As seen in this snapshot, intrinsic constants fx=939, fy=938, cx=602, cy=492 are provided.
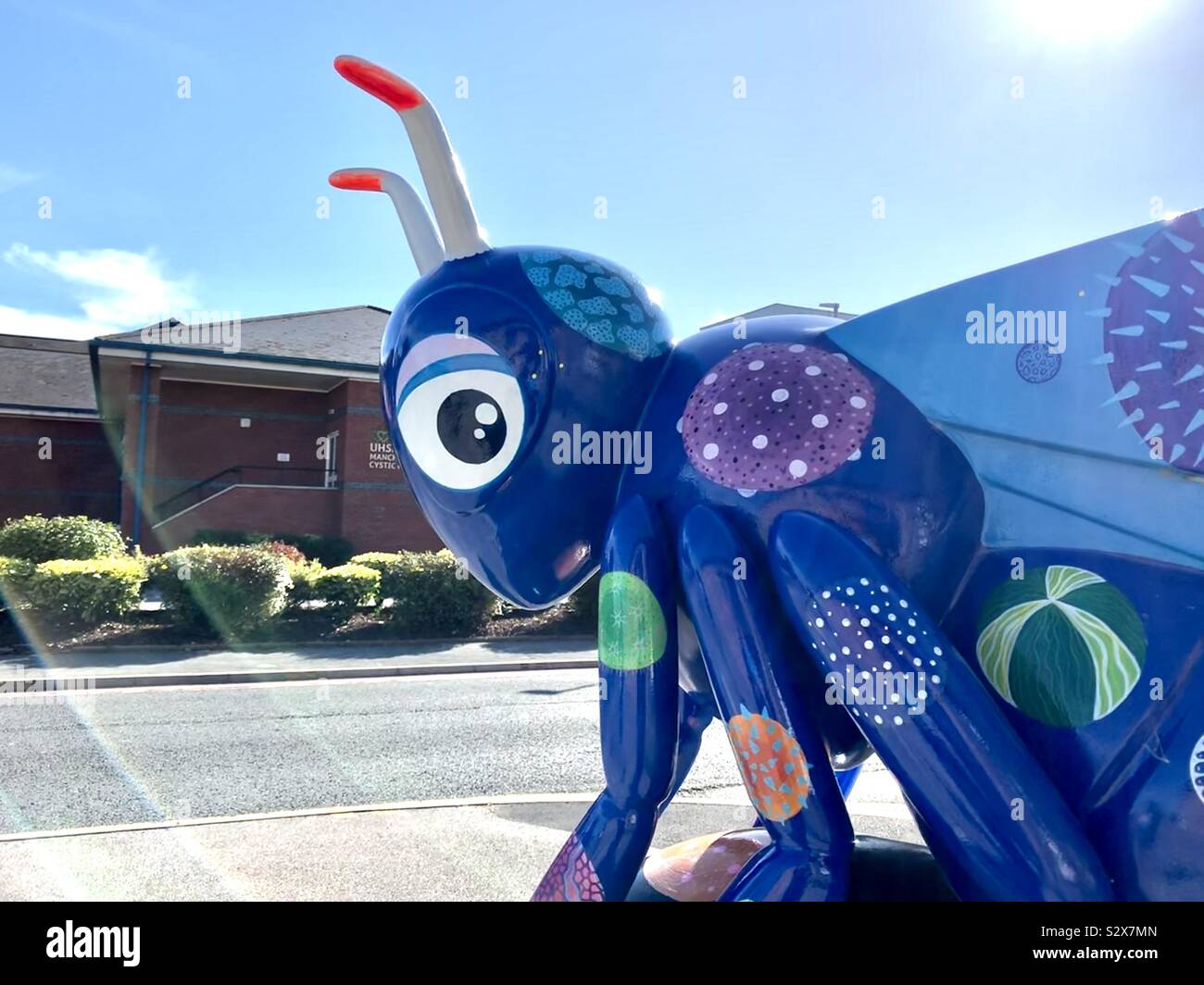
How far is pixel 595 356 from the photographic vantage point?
2.58 m

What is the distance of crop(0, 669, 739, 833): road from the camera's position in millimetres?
5848

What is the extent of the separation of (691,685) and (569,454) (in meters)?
0.74

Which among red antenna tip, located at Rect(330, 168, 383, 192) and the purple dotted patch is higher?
red antenna tip, located at Rect(330, 168, 383, 192)

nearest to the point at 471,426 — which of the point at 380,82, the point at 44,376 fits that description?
the point at 380,82

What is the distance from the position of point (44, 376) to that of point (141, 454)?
9384 millimetres

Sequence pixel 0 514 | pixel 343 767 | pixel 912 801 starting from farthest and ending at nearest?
1. pixel 0 514
2. pixel 343 767
3. pixel 912 801

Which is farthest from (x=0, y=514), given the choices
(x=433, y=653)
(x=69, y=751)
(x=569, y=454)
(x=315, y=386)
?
(x=569, y=454)

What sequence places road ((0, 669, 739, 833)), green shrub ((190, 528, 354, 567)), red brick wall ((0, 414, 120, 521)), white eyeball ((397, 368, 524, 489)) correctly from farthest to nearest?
red brick wall ((0, 414, 120, 521)), green shrub ((190, 528, 354, 567)), road ((0, 669, 739, 833)), white eyeball ((397, 368, 524, 489))

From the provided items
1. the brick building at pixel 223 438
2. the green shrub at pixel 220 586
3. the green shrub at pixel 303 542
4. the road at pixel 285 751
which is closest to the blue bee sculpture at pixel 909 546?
the road at pixel 285 751

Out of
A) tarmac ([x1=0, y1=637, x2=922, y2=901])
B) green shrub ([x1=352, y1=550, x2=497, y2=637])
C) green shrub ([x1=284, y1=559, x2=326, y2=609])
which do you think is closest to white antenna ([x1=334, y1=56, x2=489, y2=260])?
tarmac ([x1=0, y1=637, x2=922, y2=901])

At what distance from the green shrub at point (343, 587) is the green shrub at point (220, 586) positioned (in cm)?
83

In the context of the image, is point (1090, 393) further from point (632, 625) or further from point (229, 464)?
point (229, 464)

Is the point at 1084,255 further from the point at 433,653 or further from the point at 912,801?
the point at 433,653

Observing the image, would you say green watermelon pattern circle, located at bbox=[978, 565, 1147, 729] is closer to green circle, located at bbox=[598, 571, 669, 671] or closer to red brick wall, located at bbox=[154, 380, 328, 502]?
green circle, located at bbox=[598, 571, 669, 671]
